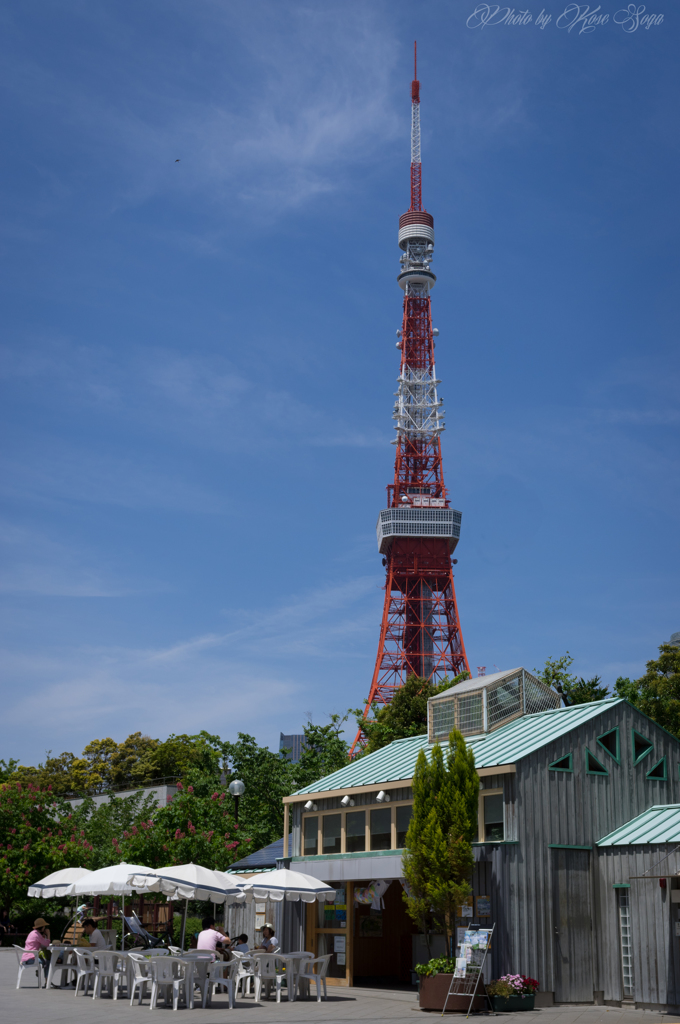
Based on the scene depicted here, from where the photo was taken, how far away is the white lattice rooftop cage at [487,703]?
2164 cm

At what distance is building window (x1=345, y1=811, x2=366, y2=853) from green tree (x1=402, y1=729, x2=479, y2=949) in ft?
13.5

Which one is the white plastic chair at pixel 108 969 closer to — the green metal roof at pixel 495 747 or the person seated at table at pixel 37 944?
the person seated at table at pixel 37 944

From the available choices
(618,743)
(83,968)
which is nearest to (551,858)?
(618,743)

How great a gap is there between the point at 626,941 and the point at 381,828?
5441 millimetres

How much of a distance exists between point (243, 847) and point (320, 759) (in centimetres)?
997

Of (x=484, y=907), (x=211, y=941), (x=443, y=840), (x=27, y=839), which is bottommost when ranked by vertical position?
(x=211, y=941)

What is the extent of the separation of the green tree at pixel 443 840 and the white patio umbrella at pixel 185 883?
3761mm

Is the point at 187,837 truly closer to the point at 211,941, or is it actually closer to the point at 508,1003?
the point at 211,941

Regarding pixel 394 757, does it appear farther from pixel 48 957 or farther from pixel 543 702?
pixel 48 957

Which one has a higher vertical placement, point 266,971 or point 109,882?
point 109,882

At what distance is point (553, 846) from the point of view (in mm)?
17688

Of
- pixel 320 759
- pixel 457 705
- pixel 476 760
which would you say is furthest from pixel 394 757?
pixel 320 759

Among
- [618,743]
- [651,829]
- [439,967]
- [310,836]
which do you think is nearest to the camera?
[439,967]

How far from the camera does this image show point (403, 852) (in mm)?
18188
